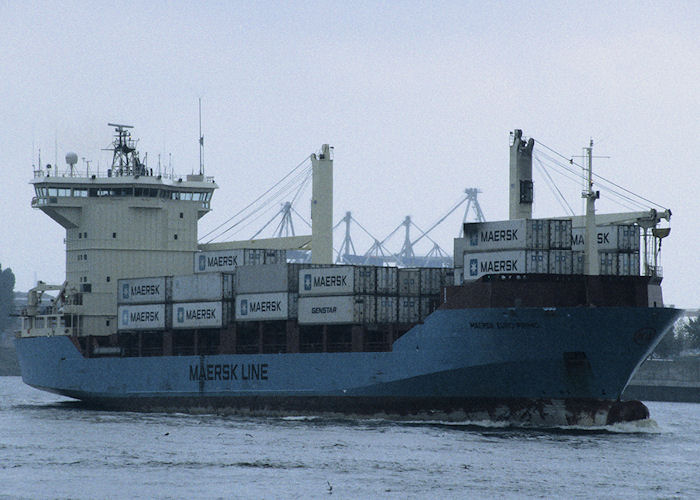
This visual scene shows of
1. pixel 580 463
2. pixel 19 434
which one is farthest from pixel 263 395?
pixel 580 463

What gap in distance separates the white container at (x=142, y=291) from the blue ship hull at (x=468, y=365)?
4422 mm

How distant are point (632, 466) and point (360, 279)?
52.6ft

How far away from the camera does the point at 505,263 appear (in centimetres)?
4556

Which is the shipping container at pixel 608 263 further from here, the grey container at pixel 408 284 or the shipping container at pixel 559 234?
the grey container at pixel 408 284

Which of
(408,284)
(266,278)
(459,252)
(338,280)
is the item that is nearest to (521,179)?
(459,252)

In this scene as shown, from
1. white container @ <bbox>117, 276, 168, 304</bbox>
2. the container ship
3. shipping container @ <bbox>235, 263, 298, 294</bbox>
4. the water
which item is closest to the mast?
the container ship

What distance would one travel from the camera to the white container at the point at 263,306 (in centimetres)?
5246

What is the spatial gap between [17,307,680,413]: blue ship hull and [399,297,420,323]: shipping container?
7.94 feet

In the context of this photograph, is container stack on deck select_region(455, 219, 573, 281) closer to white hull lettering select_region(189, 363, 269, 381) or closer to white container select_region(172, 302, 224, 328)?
white hull lettering select_region(189, 363, 269, 381)

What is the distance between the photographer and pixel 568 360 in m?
44.8

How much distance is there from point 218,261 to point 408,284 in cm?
1034

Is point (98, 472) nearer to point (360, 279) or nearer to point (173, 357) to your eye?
point (360, 279)

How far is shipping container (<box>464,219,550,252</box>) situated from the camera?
45.1 meters

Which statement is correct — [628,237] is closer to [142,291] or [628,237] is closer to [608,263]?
[608,263]
